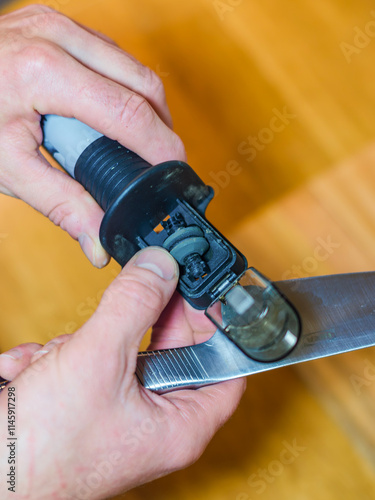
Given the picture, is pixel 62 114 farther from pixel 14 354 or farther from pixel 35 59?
pixel 14 354

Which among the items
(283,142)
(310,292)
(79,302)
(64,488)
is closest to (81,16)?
(283,142)

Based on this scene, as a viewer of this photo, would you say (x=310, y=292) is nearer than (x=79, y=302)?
Yes

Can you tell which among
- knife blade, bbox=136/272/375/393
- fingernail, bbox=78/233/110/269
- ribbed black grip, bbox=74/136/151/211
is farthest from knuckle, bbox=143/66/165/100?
knife blade, bbox=136/272/375/393

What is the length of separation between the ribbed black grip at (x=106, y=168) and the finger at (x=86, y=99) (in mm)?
26

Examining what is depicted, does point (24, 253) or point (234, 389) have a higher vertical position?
point (234, 389)

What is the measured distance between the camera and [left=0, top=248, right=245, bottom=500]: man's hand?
1.53 ft

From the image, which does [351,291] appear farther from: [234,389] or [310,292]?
[234,389]

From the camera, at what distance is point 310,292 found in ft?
2.01

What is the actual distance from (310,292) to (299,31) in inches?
25.2

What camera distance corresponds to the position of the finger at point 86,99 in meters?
0.63

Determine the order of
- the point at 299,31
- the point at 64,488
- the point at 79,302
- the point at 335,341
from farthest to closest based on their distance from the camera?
the point at 299,31, the point at 79,302, the point at 335,341, the point at 64,488

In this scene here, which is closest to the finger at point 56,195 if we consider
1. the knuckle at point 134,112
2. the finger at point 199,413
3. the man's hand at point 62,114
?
the man's hand at point 62,114

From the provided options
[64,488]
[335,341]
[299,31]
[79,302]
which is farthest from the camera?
[299,31]

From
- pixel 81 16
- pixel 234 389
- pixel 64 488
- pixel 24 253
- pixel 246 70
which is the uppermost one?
pixel 246 70
